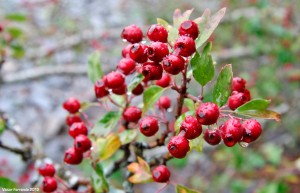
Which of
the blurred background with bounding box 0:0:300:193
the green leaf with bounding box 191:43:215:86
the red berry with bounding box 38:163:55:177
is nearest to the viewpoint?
the green leaf with bounding box 191:43:215:86

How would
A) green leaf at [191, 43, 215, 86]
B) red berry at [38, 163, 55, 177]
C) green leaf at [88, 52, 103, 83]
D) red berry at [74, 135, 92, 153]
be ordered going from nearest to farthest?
green leaf at [191, 43, 215, 86]
red berry at [74, 135, 92, 153]
red berry at [38, 163, 55, 177]
green leaf at [88, 52, 103, 83]

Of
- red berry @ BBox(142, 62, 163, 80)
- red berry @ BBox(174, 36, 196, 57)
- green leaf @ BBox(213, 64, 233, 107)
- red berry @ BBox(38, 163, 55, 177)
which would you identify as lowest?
red berry @ BBox(38, 163, 55, 177)

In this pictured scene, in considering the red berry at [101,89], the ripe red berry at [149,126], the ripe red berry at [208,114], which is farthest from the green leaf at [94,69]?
the ripe red berry at [208,114]

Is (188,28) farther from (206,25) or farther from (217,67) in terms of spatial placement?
(217,67)

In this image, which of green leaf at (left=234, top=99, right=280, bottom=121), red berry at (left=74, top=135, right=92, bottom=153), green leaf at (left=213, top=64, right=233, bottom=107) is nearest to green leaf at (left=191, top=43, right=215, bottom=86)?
green leaf at (left=213, top=64, right=233, bottom=107)

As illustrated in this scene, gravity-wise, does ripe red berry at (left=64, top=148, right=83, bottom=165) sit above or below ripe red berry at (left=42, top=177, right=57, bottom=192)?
above

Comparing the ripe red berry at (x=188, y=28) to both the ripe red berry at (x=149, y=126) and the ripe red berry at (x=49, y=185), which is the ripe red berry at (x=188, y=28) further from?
the ripe red berry at (x=49, y=185)

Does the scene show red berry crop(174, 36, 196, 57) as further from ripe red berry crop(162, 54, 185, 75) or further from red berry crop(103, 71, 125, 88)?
red berry crop(103, 71, 125, 88)

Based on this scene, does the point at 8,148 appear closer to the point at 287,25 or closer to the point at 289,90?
the point at 287,25

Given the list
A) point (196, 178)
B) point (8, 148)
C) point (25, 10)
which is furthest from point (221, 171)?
point (25, 10)
